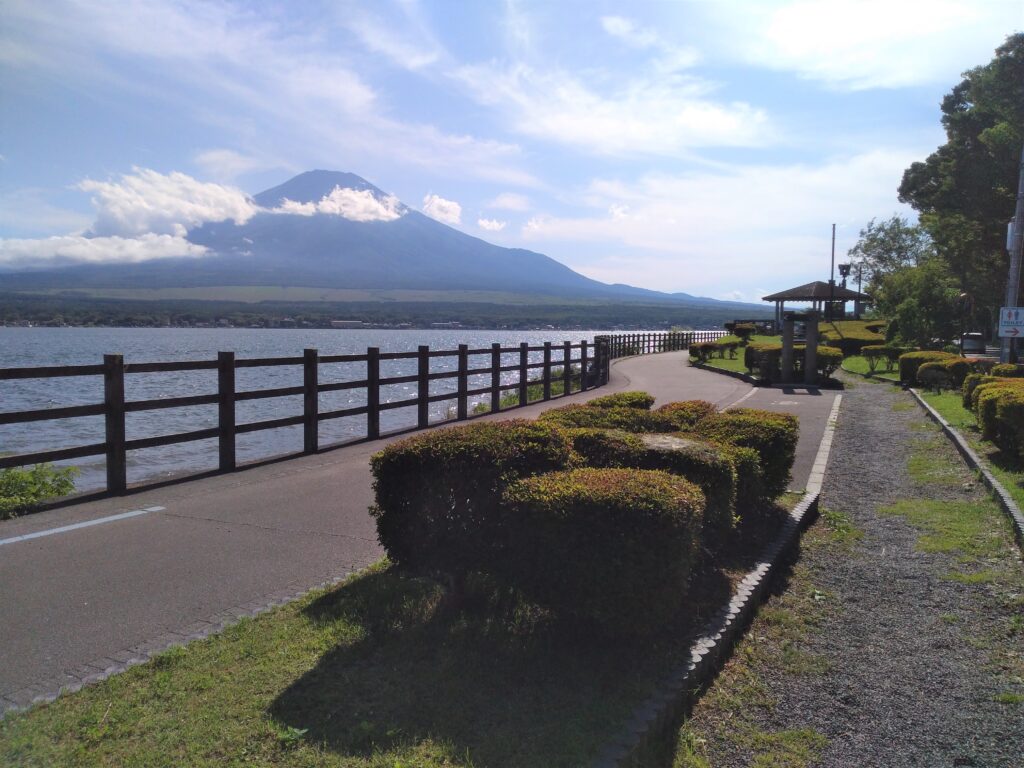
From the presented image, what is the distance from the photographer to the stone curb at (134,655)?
3613 millimetres

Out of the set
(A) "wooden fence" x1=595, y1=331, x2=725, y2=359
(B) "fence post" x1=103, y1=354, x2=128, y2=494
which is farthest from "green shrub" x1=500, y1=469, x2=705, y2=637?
(A) "wooden fence" x1=595, y1=331, x2=725, y2=359

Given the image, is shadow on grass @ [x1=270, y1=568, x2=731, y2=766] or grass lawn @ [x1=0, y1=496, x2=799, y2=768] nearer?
grass lawn @ [x1=0, y1=496, x2=799, y2=768]

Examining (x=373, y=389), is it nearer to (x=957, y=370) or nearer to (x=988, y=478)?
(x=988, y=478)

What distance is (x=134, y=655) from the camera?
4078 millimetres

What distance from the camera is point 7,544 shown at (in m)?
6.10

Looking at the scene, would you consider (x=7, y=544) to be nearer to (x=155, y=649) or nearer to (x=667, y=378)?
(x=155, y=649)

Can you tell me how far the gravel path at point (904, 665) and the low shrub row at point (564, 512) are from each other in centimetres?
95

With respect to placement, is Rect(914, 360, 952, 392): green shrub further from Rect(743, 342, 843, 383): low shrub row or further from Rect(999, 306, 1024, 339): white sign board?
Rect(743, 342, 843, 383): low shrub row

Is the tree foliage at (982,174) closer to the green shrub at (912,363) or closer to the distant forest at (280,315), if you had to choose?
the green shrub at (912,363)

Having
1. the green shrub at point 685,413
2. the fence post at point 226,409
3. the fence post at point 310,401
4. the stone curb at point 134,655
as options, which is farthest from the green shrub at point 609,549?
the fence post at point 310,401

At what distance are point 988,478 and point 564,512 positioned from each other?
22.5 feet

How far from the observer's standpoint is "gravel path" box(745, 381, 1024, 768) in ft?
12.1

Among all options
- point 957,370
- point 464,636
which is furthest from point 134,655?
point 957,370

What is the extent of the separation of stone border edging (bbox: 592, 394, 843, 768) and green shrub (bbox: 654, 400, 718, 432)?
49.0 inches
